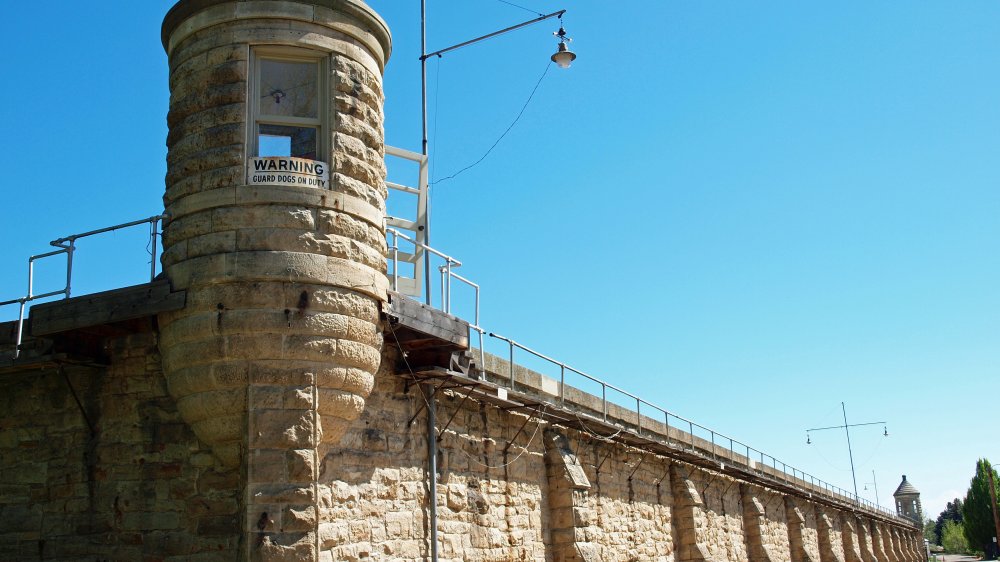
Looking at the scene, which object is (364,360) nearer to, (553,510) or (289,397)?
(289,397)

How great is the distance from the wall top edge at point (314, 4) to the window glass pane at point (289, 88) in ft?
2.31

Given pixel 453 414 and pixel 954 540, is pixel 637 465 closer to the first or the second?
pixel 453 414

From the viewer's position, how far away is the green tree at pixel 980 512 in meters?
86.8

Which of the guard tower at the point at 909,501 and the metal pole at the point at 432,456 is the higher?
the guard tower at the point at 909,501

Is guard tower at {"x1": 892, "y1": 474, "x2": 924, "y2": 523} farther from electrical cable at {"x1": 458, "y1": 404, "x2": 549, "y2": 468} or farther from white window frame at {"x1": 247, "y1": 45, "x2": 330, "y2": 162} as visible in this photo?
white window frame at {"x1": 247, "y1": 45, "x2": 330, "y2": 162}

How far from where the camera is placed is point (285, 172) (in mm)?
10484

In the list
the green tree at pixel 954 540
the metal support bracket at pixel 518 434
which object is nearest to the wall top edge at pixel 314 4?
the metal support bracket at pixel 518 434

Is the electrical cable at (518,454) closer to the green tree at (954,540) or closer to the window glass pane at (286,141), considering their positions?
the window glass pane at (286,141)

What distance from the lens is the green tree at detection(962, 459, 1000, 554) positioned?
3418 inches

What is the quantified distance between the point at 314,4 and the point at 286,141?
1.58 meters

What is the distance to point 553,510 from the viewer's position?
625 inches

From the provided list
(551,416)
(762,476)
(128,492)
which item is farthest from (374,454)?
(762,476)

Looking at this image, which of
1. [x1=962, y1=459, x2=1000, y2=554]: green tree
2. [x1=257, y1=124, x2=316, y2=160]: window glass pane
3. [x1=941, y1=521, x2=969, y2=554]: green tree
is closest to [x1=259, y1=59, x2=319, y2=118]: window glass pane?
[x1=257, y1=124, x2=316, y2=160]: window glass pane

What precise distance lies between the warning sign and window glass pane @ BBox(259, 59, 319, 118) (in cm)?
62
